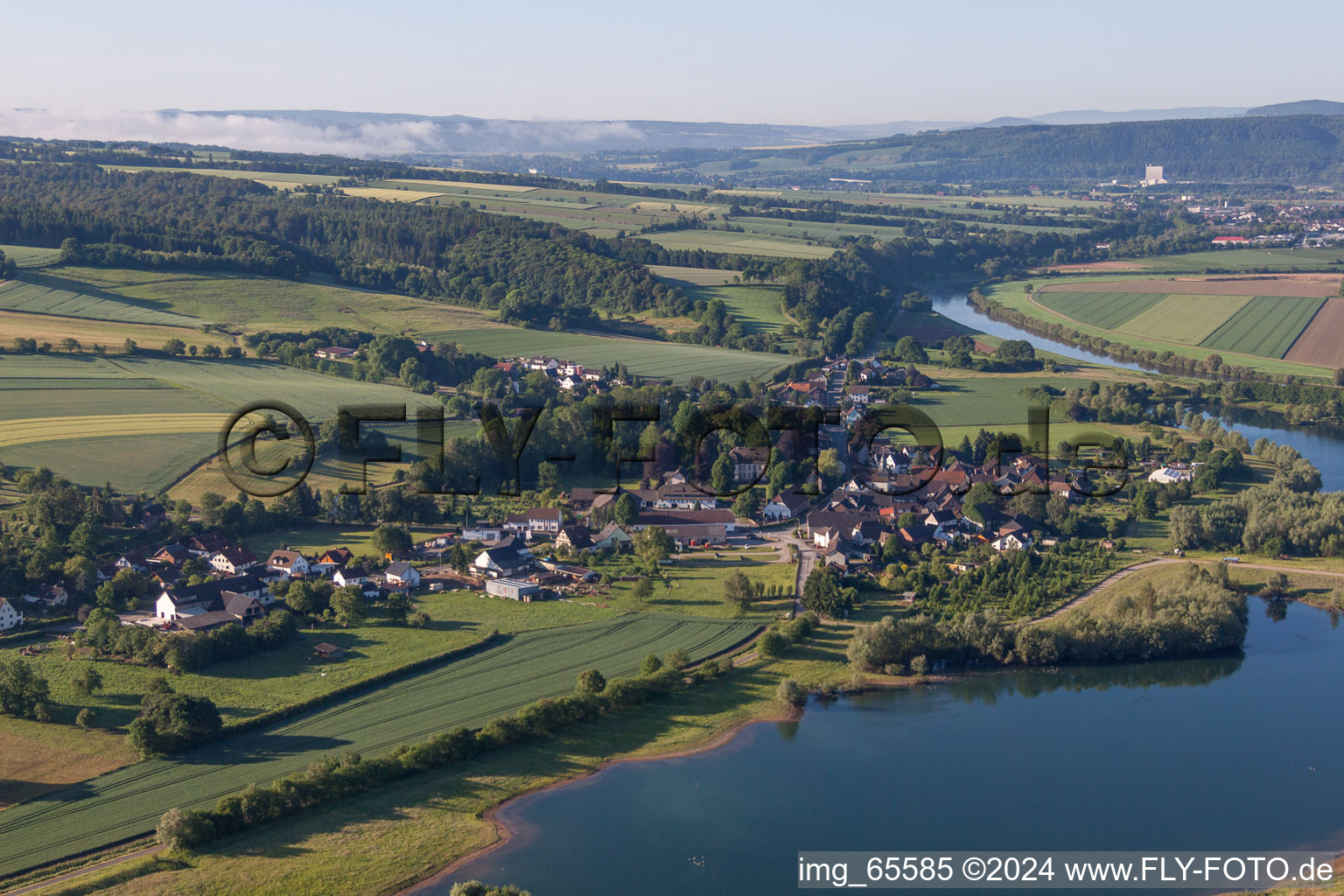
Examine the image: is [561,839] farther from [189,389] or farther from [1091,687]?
[189,389]

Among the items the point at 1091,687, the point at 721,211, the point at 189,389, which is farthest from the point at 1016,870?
the point at 721,211

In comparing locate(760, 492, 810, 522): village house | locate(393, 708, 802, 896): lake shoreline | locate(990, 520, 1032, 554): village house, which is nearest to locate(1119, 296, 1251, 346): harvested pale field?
locate(990, 520, 1032, 554): village house

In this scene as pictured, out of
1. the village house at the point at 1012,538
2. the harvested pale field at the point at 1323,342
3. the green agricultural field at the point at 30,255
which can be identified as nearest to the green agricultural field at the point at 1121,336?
the harvested pale field at the point at 1323,342

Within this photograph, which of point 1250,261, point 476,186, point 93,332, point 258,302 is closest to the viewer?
point 93,332

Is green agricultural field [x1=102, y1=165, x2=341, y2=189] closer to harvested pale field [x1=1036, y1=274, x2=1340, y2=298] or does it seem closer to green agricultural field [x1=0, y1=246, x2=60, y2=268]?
green agricultural field [x1=0, y1=246, x2=60, y2=268]

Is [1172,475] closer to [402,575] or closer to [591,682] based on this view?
[591,682]

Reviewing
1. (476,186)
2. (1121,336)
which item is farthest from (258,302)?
(476,186)
